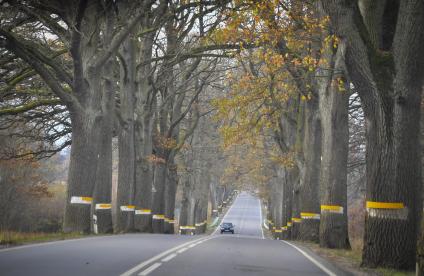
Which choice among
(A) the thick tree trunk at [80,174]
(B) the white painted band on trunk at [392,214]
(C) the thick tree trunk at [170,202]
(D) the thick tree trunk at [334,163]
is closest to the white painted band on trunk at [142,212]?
(C) the thick tree trunk at [170,202]

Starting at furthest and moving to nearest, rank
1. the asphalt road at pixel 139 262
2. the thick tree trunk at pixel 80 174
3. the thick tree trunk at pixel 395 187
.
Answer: the thick tree trunk at pixel 80 174 → the thick tree trunk at pixel 395 187 → the asphalt road at pixel 139 262

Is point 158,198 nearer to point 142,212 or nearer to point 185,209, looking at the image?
point 142,212

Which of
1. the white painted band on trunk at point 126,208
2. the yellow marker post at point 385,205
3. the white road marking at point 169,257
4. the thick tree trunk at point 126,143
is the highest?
the thick tree trunk at point 126,143

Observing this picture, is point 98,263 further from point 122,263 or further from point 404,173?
point 404,173

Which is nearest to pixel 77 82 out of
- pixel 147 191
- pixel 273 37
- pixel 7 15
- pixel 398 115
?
pixel 7 15

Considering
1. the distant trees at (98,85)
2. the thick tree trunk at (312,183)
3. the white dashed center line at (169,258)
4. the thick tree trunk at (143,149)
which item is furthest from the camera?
the thick tree trunk at (143,149)

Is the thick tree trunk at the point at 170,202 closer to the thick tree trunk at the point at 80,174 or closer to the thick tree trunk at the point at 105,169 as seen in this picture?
the thick tree trunk at the point at 105,169

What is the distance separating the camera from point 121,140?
26.0m

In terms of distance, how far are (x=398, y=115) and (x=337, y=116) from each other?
8.30 m

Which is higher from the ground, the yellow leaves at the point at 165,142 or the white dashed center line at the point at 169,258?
the yellow leaves at the point at 165,142

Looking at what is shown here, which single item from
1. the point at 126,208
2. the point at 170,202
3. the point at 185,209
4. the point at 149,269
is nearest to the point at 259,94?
the point at 126,208

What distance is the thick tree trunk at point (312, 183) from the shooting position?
2370cm

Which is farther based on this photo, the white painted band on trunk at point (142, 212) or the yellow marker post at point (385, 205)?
the white painted band on trunk at point (142, 212)

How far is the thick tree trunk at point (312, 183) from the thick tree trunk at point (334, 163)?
142 inches
